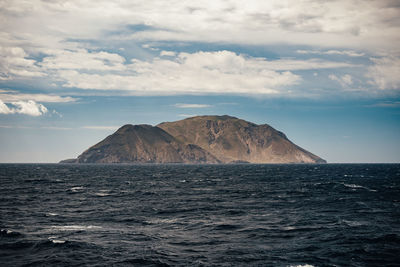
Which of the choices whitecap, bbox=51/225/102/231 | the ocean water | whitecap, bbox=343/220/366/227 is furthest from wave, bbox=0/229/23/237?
whitecap, bbox=343/220/366/227

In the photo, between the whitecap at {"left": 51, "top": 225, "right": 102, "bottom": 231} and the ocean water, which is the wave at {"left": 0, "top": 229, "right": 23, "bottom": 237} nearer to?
the ocean water

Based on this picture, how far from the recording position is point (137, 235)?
35344 millimetres

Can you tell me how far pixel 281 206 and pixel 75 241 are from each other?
3380cm

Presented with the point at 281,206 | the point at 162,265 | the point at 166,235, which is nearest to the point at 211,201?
the point at 281,206

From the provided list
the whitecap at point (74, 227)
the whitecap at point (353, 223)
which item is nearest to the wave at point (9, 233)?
the whitecap at point (74, 227)

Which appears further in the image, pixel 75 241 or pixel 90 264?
pixel 75 241

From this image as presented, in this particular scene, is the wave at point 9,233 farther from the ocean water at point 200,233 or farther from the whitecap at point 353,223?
the whitecap at point 353,223

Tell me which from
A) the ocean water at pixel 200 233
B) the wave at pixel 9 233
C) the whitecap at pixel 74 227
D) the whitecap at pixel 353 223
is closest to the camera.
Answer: the ocean water at pixel 200 233

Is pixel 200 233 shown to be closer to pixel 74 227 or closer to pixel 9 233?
pixel 74 227

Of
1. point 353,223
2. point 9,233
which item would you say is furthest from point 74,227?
point 353,223

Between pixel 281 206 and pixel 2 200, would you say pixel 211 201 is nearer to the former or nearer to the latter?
pixel 281 206

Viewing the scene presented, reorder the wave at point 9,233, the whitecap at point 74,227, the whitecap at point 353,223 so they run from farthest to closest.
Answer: the whitecap at point 353,223 < the whitecap at point 74,227 < the wave at point 9,233

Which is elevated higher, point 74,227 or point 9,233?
point 9,233

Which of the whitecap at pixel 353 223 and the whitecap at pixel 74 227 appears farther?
the whitecap at pixel 353 223
